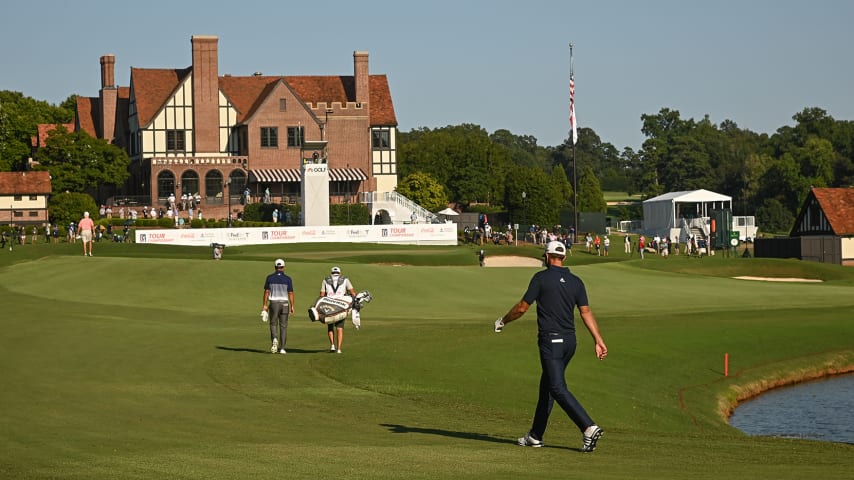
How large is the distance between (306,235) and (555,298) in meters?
66.5

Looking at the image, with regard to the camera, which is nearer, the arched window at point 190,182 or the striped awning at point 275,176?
the arched window at point 190,182

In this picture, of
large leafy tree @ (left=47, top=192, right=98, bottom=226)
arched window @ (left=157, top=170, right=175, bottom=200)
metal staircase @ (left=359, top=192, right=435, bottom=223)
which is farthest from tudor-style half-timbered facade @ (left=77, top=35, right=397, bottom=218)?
large leafy tree @ (left=47, top=192, right=98, bottom=226)

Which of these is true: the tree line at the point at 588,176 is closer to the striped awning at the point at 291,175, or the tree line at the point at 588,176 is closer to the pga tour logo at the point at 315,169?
Result: the striped awning at the point at 291,175

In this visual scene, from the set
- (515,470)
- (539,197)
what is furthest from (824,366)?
(539,197)

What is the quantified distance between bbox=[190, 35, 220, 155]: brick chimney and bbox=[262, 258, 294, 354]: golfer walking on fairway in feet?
268

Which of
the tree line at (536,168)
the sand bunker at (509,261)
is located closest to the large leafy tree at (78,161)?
the tree line at (536,168)

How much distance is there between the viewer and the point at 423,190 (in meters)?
125

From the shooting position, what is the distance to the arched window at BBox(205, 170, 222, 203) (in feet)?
345

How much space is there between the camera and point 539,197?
431ft

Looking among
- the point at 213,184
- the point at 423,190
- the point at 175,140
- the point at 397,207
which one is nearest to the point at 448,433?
the point at 397,207

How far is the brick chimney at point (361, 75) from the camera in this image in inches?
4350

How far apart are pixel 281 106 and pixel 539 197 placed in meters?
34.6

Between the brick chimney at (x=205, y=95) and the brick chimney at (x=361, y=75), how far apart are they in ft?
40.2

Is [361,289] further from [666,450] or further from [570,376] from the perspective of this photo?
[666,450]
